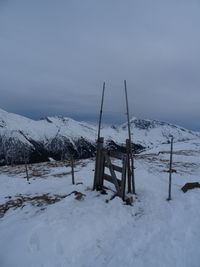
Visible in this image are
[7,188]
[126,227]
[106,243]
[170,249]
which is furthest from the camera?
[7,188]

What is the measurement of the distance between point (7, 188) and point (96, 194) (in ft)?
31.7

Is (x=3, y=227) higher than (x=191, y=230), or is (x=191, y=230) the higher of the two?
(x=191, y=230)

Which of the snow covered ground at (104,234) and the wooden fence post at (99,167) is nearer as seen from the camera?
the snow covered ground at (104,234)

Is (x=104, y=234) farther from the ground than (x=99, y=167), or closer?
closer

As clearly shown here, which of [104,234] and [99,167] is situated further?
[99,167]

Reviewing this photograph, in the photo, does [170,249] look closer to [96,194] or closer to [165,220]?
[165,220]

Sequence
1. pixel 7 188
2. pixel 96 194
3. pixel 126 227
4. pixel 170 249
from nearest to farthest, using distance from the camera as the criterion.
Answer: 1. pixel 170 249
2. pixel 126 227
3. pixel 96 194
4. pixel 7 188

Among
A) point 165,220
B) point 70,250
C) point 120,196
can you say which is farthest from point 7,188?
point 165,220

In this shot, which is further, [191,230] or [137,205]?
[137,205]

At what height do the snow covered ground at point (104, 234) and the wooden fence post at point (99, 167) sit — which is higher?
the wooden fence post at point (99, 167)

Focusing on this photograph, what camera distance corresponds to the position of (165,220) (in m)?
8.25

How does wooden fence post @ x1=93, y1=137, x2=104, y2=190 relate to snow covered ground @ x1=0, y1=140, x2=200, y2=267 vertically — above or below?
above

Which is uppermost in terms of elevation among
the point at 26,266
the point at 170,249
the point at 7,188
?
the point at 170,249

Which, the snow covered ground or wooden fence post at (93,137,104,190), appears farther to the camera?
wooden fence post at (93,137,104,190)
